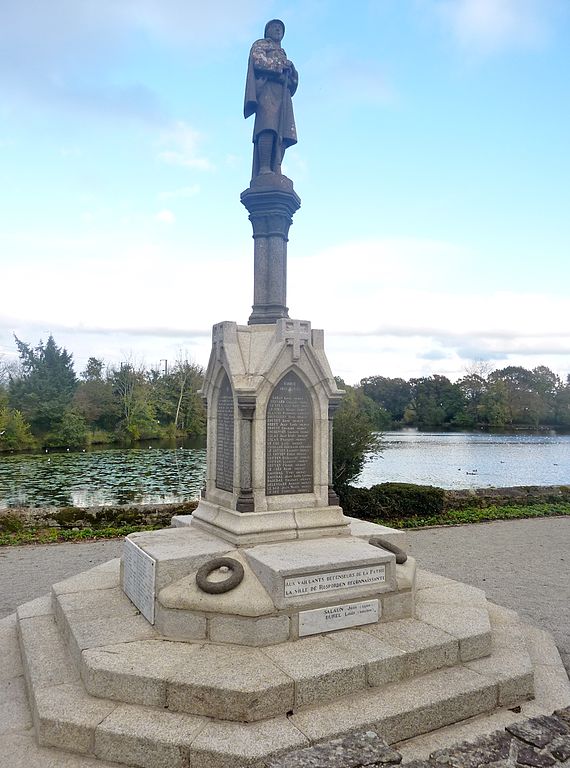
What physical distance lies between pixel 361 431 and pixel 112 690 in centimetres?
1037

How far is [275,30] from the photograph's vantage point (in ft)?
22.7

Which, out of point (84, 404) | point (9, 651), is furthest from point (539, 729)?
point (84, 404)

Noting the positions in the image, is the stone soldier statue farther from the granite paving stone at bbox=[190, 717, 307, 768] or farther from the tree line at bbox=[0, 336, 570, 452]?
the tree line at bbox=[0, 336, 570, 452]

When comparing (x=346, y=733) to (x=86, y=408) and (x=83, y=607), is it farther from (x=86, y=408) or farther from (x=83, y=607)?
(x=86, y=408)

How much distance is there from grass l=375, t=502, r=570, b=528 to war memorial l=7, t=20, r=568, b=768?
672 cm

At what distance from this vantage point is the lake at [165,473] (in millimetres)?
18125

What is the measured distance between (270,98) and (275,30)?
839mm

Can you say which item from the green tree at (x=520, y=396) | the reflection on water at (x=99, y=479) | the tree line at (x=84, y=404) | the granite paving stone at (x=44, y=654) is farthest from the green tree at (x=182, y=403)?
the granite paving stone at (x=44, y=654)

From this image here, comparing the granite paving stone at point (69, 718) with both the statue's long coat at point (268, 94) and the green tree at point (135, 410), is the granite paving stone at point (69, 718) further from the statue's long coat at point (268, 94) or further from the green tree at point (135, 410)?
the green tree at point (135, 410)

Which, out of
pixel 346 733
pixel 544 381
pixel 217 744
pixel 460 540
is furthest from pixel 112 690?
pixel 544 381

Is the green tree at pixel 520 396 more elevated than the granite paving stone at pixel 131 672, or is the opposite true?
the green tree at pixel 520 396

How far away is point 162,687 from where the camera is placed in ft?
13.0

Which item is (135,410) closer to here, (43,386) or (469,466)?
(43,386)

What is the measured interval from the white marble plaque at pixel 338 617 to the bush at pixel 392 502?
26.7 ft
